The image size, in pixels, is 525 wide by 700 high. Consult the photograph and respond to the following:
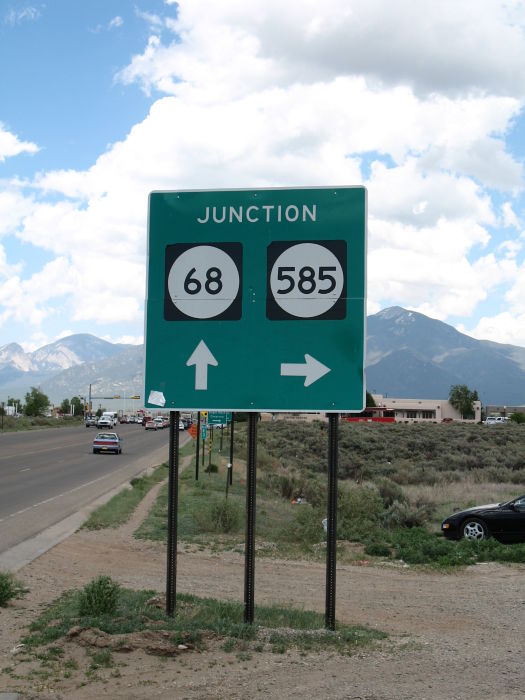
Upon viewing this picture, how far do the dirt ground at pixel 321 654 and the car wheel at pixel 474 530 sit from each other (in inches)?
94.3

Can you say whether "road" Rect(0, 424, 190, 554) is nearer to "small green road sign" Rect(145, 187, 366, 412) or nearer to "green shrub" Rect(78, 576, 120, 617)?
"green shrub" Rect(78, 576, 120, 617)

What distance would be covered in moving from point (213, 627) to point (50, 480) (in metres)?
21.4

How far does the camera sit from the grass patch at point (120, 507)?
1680 cm

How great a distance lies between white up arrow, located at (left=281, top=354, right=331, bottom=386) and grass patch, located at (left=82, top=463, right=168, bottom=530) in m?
10.0

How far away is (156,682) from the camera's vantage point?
5.59 meters

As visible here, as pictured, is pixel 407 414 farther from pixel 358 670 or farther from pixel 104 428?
pixel 358 670

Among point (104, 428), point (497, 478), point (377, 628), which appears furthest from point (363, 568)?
point (104, 428)

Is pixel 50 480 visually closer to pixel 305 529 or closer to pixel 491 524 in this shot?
pixel 305 529

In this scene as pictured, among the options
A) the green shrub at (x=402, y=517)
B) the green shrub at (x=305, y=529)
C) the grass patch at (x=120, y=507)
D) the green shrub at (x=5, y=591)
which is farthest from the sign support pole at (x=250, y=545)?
the green shrub at (x=402, y=517)

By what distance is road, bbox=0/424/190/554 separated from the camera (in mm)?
17031

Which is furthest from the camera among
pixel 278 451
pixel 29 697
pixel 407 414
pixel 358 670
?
pixel 407 414

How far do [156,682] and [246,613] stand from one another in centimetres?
165

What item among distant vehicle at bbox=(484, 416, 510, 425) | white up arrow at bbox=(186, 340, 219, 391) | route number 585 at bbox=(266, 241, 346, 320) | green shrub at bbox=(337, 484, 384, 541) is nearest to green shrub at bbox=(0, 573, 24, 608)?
white up arrow at bbox=(186, 340, 219, 391)

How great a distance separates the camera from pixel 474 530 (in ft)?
49.9
